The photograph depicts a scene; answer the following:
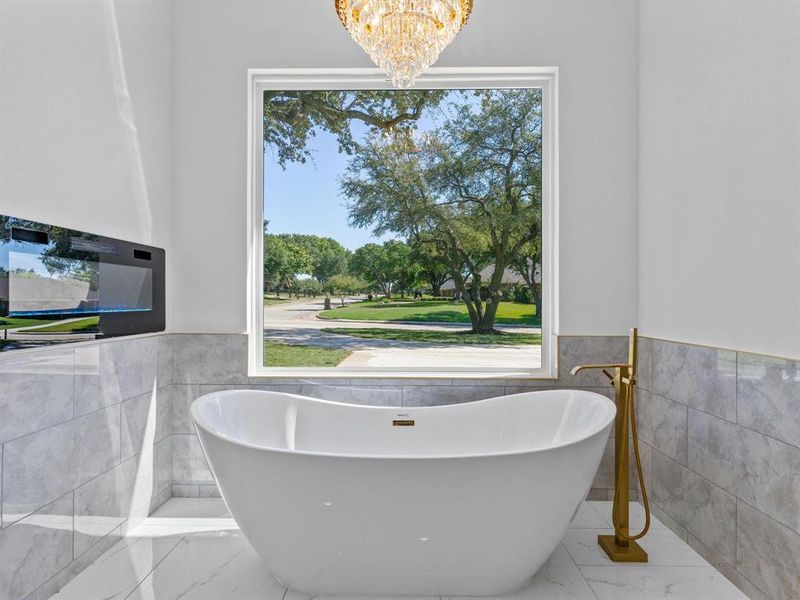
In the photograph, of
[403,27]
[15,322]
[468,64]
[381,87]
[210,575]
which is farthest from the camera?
[381,87]

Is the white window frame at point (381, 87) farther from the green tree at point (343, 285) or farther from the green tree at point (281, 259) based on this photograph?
the green tree at point (343, 285)

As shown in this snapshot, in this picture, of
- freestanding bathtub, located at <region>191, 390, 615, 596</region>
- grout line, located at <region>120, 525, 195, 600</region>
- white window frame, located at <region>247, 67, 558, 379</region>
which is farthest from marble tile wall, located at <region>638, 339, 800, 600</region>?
grout line, located at <region>120, 525, 195, 600</region>

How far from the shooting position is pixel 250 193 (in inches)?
107

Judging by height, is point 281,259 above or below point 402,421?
above

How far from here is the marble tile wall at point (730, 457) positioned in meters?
1.63

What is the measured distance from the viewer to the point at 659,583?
6.23ft

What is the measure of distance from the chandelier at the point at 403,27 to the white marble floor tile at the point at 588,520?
2103 millimetres

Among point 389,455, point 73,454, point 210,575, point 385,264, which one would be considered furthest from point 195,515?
point 385,264

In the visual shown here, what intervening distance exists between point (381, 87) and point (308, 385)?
1.70 m

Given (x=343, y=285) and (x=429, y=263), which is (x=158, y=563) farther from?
(x=429, y=263)

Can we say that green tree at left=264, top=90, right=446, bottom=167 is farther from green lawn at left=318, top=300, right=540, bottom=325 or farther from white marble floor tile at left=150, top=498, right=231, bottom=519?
white marble floor tile at left=150, top=498, right=231, bottom=519

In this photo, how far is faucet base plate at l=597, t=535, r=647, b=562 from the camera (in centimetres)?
204

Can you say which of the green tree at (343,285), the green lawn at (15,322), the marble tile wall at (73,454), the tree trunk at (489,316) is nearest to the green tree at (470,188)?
the tree trunk at (489,316)

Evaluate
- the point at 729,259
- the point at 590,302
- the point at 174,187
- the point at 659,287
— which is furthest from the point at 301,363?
the point at 729,259
